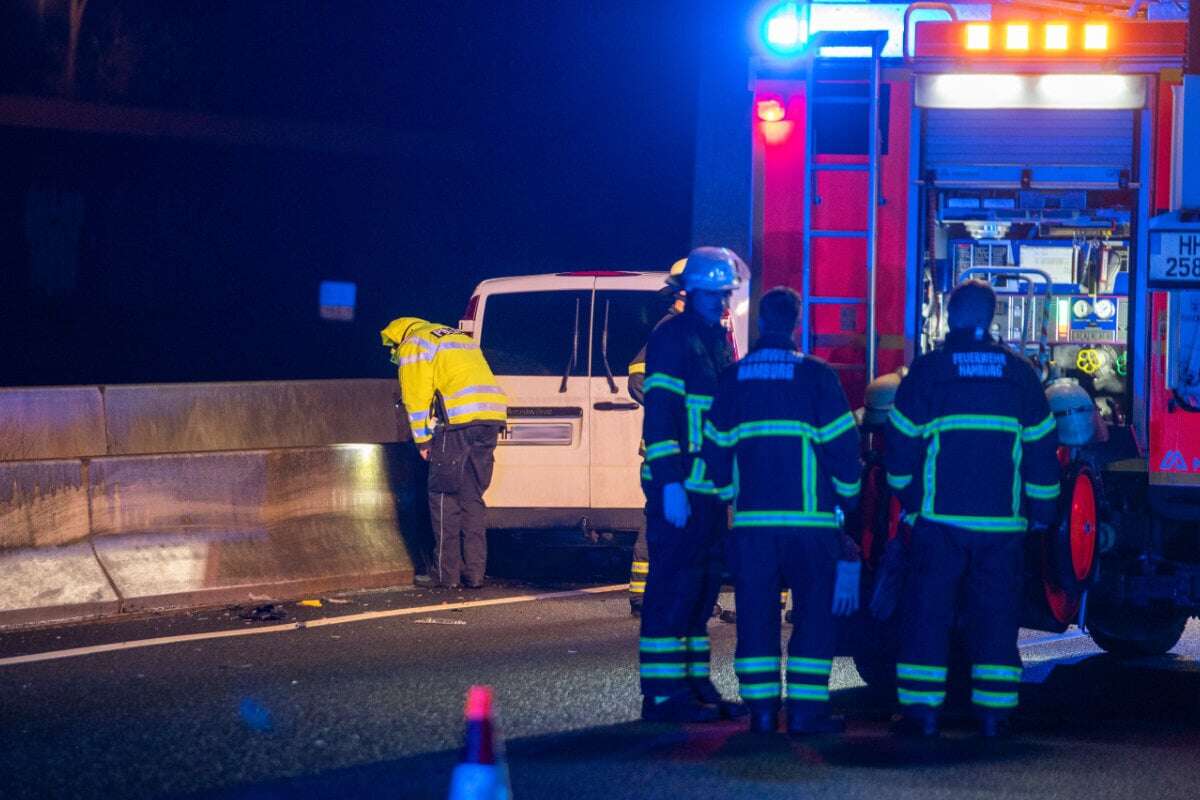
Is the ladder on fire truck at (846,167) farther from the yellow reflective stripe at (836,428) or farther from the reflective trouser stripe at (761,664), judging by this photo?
the reflective trouser stripe at (761,664)

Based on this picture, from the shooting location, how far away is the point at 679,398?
282 inches

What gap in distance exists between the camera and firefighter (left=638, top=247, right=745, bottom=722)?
710 centimetres

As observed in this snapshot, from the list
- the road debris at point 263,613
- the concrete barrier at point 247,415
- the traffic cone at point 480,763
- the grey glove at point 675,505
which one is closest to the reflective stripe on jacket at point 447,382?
the concrete barrier at point 247,415

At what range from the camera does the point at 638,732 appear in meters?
6.96

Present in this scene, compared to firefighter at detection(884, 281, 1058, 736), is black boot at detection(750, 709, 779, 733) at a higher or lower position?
lower

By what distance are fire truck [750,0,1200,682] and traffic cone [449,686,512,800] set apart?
3.37 m

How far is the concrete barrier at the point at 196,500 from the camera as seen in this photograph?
998cm

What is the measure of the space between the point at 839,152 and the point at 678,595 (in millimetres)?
2278

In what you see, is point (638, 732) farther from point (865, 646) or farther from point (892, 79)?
point (892, 79)

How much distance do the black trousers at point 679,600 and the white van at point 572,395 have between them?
154 inches

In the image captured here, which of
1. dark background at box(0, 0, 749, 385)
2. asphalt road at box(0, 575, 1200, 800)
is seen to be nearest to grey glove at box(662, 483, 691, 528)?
asphalt road at box(0, 575, 1200, 800)

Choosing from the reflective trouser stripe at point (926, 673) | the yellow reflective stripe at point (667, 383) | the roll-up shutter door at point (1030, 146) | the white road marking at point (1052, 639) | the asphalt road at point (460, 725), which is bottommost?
the white road marking at point (1052, 639)

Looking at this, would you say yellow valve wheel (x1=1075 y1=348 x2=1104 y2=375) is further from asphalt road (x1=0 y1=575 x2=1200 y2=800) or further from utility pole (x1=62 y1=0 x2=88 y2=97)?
utility pole (x1=62 y1=0 x2=88 y2=97)

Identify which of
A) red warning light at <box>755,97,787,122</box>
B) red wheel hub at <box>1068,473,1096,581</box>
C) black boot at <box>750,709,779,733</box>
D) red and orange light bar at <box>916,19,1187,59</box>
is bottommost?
black boot at <box>750,709,779,733</box>
